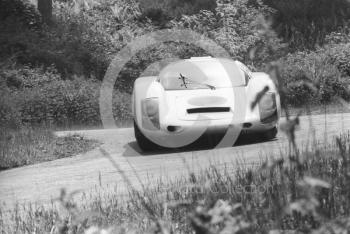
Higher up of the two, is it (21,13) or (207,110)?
(207,110)

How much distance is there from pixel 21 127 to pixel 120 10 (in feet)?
36.9

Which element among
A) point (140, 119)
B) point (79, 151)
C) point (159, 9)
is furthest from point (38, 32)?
point (140, 119)

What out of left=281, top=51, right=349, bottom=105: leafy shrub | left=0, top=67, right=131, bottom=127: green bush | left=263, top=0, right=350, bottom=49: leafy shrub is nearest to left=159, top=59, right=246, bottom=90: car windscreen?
left=281, top=51, right=349, bottom=105: leafy shrub


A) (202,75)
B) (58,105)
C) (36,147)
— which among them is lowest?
(58,105)

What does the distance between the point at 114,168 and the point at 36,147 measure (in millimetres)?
2694

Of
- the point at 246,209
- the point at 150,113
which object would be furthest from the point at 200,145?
the point at 246,209

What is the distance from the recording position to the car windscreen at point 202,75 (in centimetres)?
963

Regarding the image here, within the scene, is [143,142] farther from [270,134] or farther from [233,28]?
[233,28]

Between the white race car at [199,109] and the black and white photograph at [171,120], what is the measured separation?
0.07 ft

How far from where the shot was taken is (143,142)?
379 inches

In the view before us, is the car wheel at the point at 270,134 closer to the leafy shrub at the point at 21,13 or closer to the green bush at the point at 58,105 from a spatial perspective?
the green bush at the point at 58,105

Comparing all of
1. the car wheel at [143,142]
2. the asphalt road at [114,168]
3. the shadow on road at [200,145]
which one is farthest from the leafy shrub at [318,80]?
the car wheel at [143,142]

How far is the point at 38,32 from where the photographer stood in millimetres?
21234

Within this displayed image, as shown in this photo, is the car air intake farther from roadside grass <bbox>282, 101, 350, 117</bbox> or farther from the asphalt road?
roadside grass <bbox>282, 101, 350, 117</bbox>
